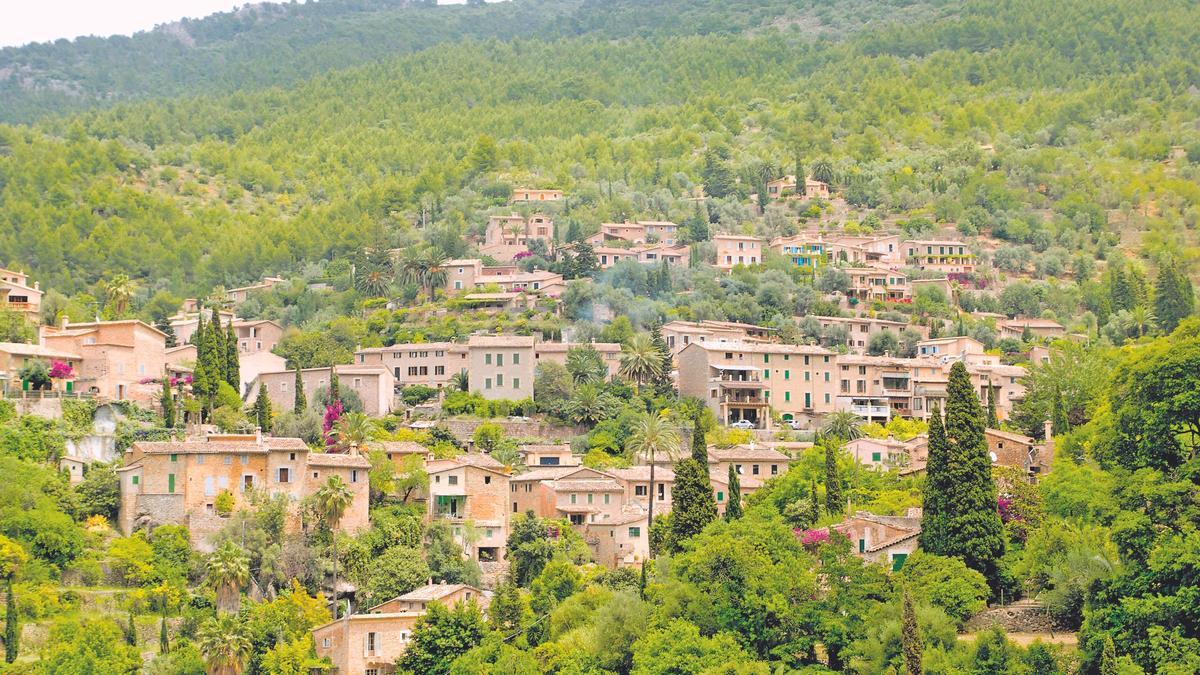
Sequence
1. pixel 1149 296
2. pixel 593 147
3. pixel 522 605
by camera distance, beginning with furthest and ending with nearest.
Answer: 1. pixel 593 147
2. pixel 1149 296
3. pixel 522 605

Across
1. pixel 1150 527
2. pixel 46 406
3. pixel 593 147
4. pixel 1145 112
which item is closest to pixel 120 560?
pixel 46 406

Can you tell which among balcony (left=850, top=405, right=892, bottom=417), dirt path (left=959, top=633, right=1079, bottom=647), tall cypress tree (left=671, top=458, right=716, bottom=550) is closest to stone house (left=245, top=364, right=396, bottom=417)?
balcony (left=850, top=405, right=892, bottom=417)

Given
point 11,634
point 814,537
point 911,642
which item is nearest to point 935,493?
point 814,537

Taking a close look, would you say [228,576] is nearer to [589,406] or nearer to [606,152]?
[589,406]

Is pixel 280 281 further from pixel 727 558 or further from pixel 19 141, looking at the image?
pixel 727 558

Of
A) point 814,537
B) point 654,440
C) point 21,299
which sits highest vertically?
point 21,299

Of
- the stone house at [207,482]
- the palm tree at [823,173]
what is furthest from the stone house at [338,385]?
the palm tree at [823,173]
